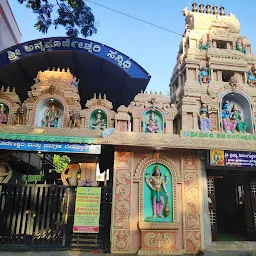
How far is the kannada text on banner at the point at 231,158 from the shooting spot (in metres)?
10.0

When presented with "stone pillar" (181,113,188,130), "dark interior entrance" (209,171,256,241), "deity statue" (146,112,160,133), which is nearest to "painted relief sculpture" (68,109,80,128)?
"deity statue" (146,112,160,133)

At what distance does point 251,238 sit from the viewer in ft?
39.1

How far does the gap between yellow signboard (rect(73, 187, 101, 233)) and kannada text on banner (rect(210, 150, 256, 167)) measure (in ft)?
15.9

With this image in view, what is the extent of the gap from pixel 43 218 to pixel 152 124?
5.84 meters

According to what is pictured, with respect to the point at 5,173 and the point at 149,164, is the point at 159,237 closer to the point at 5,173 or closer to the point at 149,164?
the point at 149,164

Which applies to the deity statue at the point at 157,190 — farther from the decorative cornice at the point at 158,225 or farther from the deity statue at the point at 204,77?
the deity statue at the point at 204,77

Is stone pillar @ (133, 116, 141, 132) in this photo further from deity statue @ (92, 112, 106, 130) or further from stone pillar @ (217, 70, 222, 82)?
stone pillar @ (217, 70, 222, 82)

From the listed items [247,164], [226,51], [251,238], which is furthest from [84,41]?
[251,238]

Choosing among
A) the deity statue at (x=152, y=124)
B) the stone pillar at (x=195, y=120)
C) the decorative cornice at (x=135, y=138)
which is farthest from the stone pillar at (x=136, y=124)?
the stone pillar at (x=195, y=120)

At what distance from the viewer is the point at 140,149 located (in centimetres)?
1026

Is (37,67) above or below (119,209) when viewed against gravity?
above

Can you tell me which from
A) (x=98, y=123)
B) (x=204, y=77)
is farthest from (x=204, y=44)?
(x=98, y=123)

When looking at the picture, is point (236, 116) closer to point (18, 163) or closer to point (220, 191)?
point (220, 191)

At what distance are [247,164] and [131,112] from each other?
5.33 metres
